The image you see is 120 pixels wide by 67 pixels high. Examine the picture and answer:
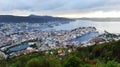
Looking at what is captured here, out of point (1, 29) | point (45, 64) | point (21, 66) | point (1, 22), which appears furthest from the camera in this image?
point (1, 22)

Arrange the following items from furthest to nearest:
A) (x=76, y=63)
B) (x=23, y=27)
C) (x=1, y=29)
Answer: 1. (x=23, y=27)
2. (x=1, y=29)
3. (x=76, y=63)

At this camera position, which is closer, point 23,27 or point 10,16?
point 23,27

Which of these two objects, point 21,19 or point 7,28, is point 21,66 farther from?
point 21,19

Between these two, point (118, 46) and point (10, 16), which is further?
point (10, 16)

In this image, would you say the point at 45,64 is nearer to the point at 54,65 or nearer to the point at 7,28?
the point at 54,65

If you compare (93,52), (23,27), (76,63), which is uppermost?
(76,63)

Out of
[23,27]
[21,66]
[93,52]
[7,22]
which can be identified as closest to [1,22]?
[7,22]

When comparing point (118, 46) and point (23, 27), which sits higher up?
point (118, 46)

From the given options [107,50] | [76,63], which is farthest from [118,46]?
[76,63]

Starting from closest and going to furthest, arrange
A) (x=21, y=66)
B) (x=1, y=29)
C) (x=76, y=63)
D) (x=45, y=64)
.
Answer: (x=45, y=64) < (x=76, y=63) < (x=21, y=66) < (x=1, y=29)

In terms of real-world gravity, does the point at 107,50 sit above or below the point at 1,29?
above
